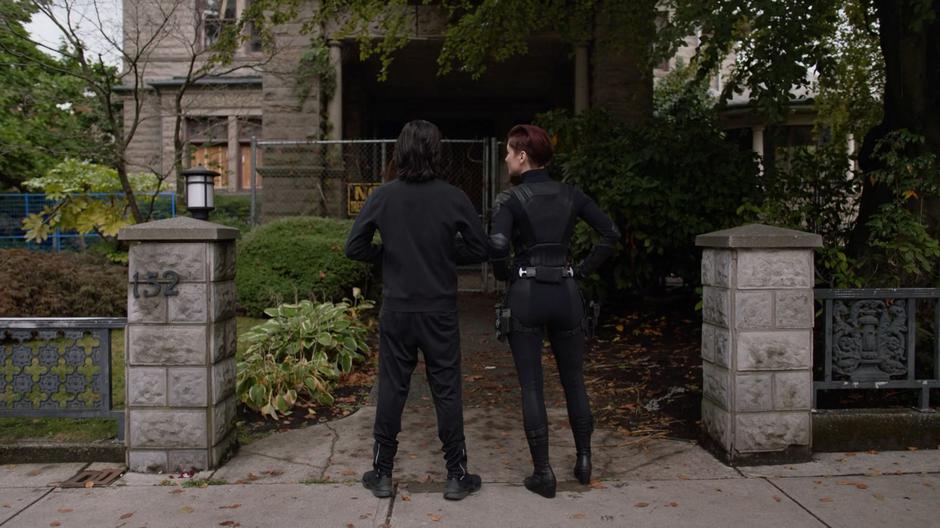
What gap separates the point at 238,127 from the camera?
20.3m

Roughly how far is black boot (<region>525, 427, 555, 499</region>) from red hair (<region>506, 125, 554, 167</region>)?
1.47 m

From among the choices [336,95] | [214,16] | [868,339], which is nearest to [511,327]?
[868,339]

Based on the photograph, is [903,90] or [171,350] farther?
[903,90]

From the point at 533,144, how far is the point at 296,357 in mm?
3458

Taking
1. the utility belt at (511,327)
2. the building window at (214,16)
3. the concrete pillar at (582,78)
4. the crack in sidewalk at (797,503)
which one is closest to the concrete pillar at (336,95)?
the building window at (214,16)

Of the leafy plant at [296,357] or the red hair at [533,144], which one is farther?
the leafy plant at [296,357]

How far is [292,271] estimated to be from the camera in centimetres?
910

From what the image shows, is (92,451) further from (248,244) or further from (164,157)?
(164,157)

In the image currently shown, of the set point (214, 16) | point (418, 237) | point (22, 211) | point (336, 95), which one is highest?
point (214, 16)

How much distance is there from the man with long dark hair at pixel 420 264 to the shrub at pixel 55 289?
20.7 feet

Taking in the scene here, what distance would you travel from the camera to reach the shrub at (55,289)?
8.69 meters

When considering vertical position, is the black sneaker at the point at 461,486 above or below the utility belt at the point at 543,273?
below

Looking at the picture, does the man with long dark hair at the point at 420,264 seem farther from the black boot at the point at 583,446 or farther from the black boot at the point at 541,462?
the black boot at the point at 583,446

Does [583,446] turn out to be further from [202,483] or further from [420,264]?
[202,483]
